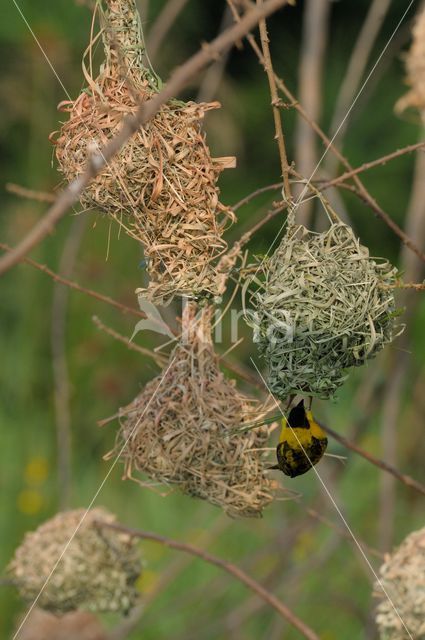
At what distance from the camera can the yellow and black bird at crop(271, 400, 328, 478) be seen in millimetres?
1582

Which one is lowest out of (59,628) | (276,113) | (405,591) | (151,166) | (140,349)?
(59,628)

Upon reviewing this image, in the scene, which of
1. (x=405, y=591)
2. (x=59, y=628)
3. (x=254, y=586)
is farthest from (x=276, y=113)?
(x=59, y=628)

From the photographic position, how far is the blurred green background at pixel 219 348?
404 centimetres

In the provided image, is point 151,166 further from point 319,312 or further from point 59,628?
point 59,628

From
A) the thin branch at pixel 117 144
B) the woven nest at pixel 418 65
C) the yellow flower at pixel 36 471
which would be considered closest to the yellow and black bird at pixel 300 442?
the thin branch at pixel 117 144

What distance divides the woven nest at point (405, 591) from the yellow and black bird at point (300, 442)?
519mm

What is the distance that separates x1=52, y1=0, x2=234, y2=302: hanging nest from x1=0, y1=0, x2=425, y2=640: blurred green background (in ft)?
4.68

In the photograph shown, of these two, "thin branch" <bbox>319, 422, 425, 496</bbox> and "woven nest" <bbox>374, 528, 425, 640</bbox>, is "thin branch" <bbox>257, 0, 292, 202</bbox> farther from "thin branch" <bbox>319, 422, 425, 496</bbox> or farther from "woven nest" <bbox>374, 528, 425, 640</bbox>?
"woven nest" <bbox>374, 528, 425, 640</bbox>

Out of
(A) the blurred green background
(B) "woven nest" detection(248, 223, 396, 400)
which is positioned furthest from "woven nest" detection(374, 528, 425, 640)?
(A) the blurred green background

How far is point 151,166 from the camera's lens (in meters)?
1.63

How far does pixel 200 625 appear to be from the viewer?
346 centimetres

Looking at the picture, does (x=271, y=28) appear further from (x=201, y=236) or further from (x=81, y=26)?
(x=201, y=236)

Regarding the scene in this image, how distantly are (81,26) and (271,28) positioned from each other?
1.39 m

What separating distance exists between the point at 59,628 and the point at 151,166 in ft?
6.52
